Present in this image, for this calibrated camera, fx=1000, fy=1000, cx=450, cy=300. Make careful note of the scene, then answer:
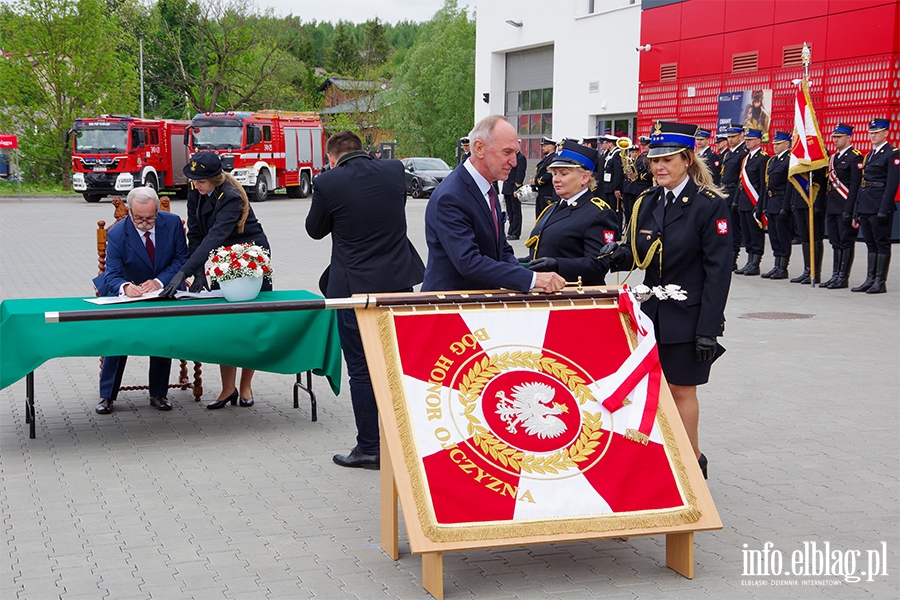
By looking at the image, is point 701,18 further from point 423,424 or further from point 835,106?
point 423,424

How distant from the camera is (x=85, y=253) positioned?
57.6 ft

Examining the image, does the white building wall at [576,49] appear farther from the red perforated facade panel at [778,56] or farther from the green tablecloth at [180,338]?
the green tablecloth at [180,338]

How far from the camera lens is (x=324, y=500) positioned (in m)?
5.38

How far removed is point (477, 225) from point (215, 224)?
282cm

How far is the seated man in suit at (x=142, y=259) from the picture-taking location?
694cm

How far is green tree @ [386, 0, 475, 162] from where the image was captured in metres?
60.0

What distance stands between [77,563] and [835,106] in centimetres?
1992

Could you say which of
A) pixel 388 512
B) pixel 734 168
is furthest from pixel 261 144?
pixel 388 512

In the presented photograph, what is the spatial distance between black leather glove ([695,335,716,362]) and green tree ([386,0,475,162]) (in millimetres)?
54602

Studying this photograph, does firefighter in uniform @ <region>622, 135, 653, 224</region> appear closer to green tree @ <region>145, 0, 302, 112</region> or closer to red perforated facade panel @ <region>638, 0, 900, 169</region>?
red perforated facade panel @ <region>638, 0, 900, 169</region>

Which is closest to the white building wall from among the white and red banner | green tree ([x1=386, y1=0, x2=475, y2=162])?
green tree ([x1=386, y1=0, x2=475, y2=162])

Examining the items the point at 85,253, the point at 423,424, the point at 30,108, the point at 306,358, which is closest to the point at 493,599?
the point at 423,424

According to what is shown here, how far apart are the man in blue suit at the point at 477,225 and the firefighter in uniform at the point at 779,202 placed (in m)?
11.0

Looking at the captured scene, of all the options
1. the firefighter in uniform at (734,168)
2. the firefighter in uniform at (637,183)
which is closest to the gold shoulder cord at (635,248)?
the firefighter in uniform at (734,168)
